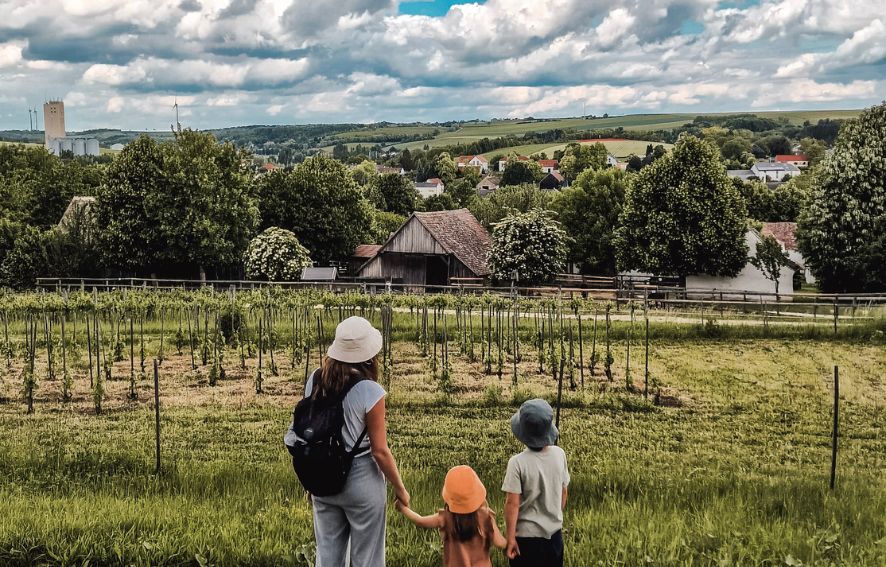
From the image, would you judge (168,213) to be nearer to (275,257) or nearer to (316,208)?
(275,257)

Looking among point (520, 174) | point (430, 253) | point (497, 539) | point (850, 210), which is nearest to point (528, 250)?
point (430, 253)

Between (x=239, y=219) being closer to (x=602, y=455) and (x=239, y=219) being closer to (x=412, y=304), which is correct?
(x=412, y=304)

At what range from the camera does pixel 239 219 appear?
40562 mm

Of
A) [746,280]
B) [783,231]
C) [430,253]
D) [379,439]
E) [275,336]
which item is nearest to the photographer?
[379,439]

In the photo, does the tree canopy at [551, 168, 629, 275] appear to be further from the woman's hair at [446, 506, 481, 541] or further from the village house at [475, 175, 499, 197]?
the village house at [475, 175, 499, 197]

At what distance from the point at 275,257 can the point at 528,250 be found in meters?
11.8

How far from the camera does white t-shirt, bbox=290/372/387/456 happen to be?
4.74m

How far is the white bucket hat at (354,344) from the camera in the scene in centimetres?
485

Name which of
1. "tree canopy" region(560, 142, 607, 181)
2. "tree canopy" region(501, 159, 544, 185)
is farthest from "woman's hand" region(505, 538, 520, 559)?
"tree canopy" region(501, 159, 544, 185)

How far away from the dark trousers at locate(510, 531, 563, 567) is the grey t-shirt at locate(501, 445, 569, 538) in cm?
4

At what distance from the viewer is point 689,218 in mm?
36688

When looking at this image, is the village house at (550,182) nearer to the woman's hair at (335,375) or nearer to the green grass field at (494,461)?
the green grass field at (494,461)

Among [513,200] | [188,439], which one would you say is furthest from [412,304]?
[513,200]

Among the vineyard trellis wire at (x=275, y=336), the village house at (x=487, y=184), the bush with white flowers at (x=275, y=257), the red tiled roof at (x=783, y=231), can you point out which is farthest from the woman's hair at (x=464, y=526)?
the village house at (x=487, y=184)
